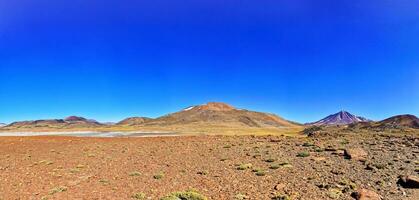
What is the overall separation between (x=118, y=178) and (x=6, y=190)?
4.78 m

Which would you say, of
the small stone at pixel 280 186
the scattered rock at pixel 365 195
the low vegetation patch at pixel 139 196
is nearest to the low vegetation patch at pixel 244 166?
the small stone at pixel 280 186

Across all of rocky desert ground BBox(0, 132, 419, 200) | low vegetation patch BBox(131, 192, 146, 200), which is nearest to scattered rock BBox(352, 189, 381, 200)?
rocky desert ground BBox(0, 132, 419, 200)

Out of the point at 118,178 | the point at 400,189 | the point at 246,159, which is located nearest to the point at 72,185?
the point at 118,178

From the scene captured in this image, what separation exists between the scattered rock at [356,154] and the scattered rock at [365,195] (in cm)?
591

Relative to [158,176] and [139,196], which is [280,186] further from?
[158,176]

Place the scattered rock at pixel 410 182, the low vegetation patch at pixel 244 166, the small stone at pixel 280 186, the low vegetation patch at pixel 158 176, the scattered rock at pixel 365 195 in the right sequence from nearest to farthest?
the scattered rock at pixel 365 195 → the scattered rock at pixel 410 182 → the small stone at pixel 280 186 → the low vegetation patch at pixel 158 176 → the low vegetation patch at pixel 244 166

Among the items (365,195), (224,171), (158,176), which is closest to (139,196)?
(158,176)

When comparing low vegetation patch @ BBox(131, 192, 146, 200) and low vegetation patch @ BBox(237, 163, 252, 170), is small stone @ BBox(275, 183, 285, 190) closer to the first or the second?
low vegetation patch @ BBox(237, 163, 252, 170)

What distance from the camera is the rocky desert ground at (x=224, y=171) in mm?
14586

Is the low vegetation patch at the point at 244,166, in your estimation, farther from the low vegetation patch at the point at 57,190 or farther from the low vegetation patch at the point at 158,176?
the low vegetation patch at the point at 57,190

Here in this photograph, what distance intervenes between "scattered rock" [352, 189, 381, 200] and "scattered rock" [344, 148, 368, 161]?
19.4 feet

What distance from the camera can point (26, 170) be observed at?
66.5 feet

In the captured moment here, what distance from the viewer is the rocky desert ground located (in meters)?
14.6

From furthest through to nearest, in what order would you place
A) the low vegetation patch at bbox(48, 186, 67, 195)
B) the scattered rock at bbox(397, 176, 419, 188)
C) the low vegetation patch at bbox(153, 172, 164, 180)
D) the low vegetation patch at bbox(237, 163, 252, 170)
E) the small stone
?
1. the low vegetation patch at bbox(237, 163, 252, 170)
2. the low vegetation patch at bbox(153, 172, 164, 180)
3. the low vegetation patch at bbox(48, 186, 67, 195)
4. the small stone
5. the scattered rock at bbox(397, 176, 419, 188)
